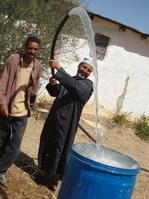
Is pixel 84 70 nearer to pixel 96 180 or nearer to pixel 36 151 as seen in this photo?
pixel 96 180

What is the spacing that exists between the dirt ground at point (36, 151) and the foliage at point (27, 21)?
167 centimetres

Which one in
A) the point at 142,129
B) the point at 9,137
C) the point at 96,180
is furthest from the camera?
the point at 142,129

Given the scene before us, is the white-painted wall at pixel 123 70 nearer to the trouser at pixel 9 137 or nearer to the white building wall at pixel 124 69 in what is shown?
the white building wall at pixel 124 69

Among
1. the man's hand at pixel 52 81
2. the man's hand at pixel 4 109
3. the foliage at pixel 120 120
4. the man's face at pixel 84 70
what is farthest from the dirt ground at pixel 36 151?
the man's face at pixel 84 70

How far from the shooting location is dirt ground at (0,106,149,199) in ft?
18.3

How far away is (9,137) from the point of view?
17.6 feet

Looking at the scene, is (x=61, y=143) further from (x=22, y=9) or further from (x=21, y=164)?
(x=22, y=9)

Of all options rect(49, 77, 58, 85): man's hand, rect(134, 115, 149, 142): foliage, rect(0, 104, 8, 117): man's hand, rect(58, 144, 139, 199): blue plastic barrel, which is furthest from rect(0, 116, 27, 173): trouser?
rect(134, 115, 149, 142): foliage

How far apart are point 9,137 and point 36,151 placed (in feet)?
7.56

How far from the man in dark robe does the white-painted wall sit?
23.7ft

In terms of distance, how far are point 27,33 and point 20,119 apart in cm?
496

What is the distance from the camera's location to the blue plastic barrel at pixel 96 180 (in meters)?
3.67

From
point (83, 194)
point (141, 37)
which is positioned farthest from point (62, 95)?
point (141, 37)

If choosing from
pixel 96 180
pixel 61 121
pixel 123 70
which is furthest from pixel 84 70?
pixel 123 70
